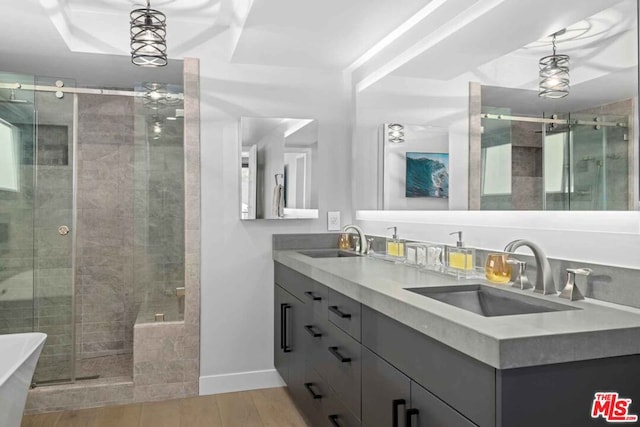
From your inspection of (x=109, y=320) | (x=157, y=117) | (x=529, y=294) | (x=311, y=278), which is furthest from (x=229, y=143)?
(x=529, y=294)

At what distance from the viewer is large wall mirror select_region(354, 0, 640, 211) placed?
155cm

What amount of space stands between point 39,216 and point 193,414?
1598 mm

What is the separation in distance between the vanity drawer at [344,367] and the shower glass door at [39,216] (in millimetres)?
1944

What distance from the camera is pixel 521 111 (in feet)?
6.33

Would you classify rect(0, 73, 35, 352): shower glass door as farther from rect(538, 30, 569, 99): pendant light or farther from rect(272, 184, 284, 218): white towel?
rect(538, 30, 569, 99): pendant light

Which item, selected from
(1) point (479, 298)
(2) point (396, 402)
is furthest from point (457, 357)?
(1) point (479, 298)

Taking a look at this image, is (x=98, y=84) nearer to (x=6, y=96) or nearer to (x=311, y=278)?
(x=6, y=96)

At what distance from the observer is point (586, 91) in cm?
165

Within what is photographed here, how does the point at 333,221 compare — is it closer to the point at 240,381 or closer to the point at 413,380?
the point at 240,381

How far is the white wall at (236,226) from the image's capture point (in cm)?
327

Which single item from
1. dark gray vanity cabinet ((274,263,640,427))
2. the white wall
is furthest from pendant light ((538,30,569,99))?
the white wall

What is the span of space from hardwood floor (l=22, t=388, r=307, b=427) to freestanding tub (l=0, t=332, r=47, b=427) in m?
0.97

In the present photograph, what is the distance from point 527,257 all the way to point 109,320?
11.4 ft

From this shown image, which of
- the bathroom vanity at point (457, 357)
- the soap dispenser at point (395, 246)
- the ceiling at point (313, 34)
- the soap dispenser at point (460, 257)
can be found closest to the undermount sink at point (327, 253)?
the soap dispenser at point (395, 246)
